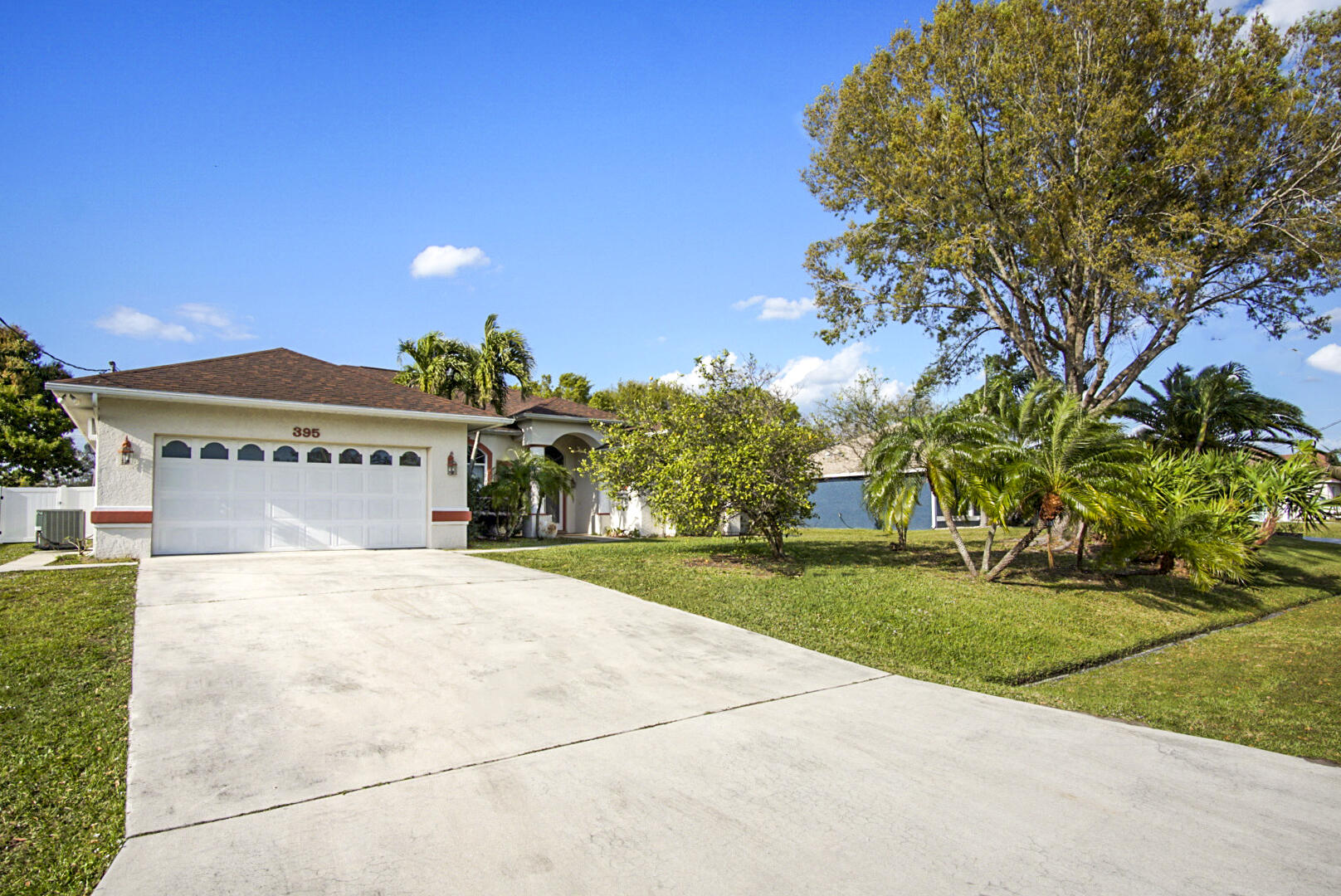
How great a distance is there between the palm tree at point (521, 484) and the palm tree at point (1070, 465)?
10713 millimetres

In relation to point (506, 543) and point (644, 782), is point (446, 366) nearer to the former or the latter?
point (506, 543)

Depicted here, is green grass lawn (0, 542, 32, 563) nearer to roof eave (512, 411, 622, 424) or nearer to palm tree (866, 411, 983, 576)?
roof eave (512, 411, 622, 424)

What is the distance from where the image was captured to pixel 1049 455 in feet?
39.1

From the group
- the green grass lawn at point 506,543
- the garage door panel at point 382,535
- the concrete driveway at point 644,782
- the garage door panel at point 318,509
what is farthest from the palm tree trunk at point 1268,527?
the garage door panel at point 318,509

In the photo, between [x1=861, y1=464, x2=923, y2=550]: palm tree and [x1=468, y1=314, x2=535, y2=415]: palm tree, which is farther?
[x1=468, y1=314, x2=535, y2=415]: palm tree

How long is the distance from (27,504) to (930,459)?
77.0 ft

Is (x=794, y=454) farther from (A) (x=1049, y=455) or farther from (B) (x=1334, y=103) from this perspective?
(B) (x=1334, y=103)

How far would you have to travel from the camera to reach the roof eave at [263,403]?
1216 cm

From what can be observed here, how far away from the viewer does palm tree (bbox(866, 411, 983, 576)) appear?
12328 millimetres

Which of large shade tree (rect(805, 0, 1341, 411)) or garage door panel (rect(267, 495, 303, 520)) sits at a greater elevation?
large shade tree (rect(805, 0, 1341, 411))

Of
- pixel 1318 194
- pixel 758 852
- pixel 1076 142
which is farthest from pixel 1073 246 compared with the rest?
pixel 758 852

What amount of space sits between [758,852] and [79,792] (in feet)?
11.9

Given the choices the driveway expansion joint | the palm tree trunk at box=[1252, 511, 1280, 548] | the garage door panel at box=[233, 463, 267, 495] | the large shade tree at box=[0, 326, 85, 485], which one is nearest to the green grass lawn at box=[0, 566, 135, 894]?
the driveway expansion joint

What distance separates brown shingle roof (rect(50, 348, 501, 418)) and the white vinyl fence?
8330 millimetres
